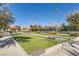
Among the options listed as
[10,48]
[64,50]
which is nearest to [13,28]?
[10,48]

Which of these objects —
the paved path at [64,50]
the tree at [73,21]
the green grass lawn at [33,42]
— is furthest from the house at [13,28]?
the tree at [73,21]

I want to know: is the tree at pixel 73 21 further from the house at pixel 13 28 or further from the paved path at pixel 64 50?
the house at pixel 13 28

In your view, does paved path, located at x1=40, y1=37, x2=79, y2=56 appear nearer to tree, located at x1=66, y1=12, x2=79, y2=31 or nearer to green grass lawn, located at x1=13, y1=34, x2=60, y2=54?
green grass lawn, located at x1=13, y1=34, x2=60, y2=54

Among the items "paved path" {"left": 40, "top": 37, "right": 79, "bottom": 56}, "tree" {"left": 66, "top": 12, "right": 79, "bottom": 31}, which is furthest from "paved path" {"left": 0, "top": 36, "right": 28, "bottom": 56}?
"tree" {"left": 66, "top": 12, "right": 79, "bottom": 31}

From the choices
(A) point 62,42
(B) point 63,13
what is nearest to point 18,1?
(B) point 63,13

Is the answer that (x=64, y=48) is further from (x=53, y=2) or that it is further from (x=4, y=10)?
(x=4, y=10)
